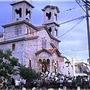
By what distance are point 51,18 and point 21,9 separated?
30.2ft

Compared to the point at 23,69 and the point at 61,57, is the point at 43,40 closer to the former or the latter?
the point at 61,57

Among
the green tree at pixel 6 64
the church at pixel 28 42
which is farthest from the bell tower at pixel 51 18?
the green tree at pixel 6 64

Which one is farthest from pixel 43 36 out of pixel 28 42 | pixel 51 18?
pixel 51 18

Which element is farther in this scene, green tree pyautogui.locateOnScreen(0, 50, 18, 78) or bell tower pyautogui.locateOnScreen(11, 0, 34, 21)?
bell tower pyautogui.locateOnScreen(11, 0, 34, 21)

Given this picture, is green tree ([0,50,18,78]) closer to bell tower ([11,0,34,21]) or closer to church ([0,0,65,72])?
church ([0,0,65,72])

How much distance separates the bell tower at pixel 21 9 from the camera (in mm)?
54688

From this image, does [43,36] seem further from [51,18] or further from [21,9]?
[51,18]

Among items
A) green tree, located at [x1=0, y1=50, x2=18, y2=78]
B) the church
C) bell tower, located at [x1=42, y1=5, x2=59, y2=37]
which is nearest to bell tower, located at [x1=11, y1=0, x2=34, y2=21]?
the church

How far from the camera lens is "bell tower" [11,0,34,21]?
179 ft

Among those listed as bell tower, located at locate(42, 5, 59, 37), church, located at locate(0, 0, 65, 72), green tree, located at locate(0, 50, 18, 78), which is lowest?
green tree, located at locate(0, 50, 18, 78)

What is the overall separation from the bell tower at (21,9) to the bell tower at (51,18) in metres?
7.36

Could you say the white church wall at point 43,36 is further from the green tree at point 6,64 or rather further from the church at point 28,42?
the green tree at point 6,64

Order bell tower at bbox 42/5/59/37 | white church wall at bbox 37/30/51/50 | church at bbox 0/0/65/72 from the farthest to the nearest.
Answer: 1. bell tower at bbox 42/5/59/37
2. white church wall at bbox 37/30/51/50
3. church at bbox 0/0/65/72

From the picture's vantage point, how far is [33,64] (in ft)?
171
